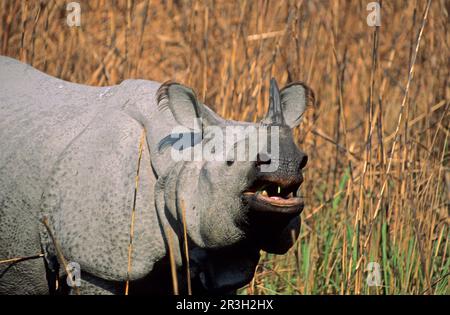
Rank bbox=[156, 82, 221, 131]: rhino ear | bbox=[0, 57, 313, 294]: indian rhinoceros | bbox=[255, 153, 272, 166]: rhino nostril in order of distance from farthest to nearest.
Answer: bbox=[156, 82, 221, 131]: rhino ear < bbox=[0, 57, 313, 294]: indian rhinoceros < bbox=[255, 153, 272, 166]: rhino nostril

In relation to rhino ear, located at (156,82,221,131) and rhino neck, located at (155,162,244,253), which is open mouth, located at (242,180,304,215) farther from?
rhino ear, located at (156,82,221,131)

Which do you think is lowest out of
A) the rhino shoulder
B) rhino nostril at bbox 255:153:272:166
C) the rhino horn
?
the rhino shoulder

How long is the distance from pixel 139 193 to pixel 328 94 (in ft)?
8.59

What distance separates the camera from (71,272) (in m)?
2.51

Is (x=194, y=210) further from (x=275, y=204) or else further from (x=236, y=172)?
(x=275, y=204)

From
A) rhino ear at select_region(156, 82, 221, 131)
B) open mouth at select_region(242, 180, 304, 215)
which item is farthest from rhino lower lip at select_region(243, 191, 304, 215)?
rhino ear at select_region(156, 82, 221, 131)

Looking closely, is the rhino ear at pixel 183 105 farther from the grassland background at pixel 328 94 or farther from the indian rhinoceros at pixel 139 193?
the grassland background at pixel 328 94

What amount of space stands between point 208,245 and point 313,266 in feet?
4.35

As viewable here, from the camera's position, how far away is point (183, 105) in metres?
2.45

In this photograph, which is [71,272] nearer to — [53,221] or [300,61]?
[53,221]

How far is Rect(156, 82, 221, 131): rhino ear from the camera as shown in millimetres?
2430

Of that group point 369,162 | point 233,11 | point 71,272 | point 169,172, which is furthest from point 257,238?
point 233,11

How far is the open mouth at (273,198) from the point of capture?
2.09 m

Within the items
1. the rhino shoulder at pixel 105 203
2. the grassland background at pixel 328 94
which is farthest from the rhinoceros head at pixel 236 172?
the grassland background at pixel 328 94
